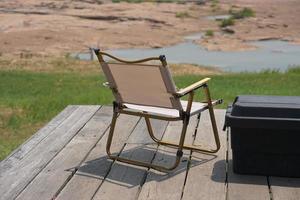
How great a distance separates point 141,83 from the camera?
3697 millimetres

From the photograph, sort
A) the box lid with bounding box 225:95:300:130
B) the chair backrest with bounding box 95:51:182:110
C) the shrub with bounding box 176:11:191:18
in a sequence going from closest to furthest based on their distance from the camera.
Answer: the box lid with bounding box 225:95:300:130 → the chair backrest with bounding box 95:51:182:110 → the shrub with bounding box 176:11:191:18

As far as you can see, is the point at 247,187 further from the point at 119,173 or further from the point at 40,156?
the point at 40,156

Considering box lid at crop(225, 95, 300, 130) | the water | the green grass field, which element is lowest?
the water

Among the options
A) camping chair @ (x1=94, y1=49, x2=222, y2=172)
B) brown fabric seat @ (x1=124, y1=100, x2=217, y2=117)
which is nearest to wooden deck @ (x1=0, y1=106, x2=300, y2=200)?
camping chair @ (x1=94, y1=49, x2=222, y2=172)

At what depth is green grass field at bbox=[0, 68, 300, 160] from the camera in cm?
661

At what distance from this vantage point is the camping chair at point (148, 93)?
11.7ft

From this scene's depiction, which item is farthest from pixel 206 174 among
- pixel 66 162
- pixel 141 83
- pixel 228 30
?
pixel 228 30

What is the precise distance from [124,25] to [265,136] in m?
29.5

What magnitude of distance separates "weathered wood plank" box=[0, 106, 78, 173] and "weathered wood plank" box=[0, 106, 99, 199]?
0.03 metres

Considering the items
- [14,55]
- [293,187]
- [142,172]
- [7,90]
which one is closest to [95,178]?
[142,172]

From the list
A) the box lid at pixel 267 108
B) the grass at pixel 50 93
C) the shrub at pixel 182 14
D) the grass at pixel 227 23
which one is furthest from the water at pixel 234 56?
the box lid at pixel 267 108

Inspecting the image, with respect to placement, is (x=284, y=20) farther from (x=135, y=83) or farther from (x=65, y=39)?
(x=135, y=83)

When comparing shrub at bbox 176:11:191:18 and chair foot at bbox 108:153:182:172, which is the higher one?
chair foot at bbox 108:153:182:172

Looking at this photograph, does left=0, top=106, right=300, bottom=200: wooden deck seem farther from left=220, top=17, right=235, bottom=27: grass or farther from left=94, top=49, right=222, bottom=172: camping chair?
left=220, top=17, right=235, bottom=27: grass
